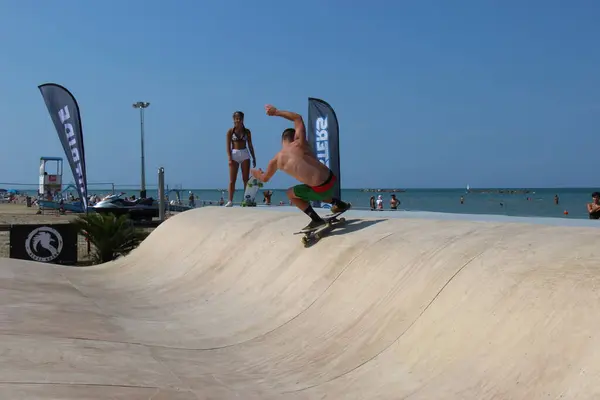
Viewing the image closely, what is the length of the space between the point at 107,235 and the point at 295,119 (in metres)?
9.32

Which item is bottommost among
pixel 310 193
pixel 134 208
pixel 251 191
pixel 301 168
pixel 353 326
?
pixel 353 326

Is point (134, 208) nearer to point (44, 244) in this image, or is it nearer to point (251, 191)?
point (44, 244)

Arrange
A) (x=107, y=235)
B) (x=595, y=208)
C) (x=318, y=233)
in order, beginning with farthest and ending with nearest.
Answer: (x=107, y=235) → (x=595, y=208) → (x=318, y=233)

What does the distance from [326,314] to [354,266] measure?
21.2 inches

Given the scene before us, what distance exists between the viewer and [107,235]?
13805mm

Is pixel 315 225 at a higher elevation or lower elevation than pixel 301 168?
lower

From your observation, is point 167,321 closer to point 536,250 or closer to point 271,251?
point 271,251

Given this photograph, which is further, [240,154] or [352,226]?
[240,154]

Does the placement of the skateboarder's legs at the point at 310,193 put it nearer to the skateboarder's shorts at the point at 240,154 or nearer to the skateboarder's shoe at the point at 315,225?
the skateboarder's shoe at the point at 315,225

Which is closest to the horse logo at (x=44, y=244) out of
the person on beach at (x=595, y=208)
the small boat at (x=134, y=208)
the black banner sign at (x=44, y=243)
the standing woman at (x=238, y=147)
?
the black banner sign at (x=44, y=243)

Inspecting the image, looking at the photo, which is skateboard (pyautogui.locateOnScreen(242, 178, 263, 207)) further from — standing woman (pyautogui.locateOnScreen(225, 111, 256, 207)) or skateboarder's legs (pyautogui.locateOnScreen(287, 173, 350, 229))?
skateboarder's legs (pyautogui.locateOnScreen(287, 173, 350, 229))

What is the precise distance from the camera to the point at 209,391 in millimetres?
3650

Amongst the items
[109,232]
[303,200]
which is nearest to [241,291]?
[303,200]

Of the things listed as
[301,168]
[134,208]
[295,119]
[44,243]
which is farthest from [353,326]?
[134,208]
